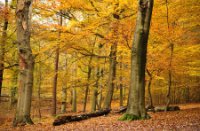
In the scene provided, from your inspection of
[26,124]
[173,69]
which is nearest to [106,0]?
[173,69]

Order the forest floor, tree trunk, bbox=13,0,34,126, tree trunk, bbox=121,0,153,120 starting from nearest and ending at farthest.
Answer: the forest floor
tree trunk, bbox=121,0,153,120
tree trunk, bbox=13,0,34,126

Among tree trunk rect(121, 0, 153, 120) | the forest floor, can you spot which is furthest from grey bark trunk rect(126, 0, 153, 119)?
the forest floor

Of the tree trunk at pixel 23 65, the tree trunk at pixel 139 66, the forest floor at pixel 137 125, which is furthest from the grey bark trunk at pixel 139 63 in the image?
the tree trunk at pixel 23 65

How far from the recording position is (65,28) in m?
15.4

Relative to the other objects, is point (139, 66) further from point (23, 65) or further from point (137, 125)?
point (23, 65)

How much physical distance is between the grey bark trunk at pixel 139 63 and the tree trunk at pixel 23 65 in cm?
467

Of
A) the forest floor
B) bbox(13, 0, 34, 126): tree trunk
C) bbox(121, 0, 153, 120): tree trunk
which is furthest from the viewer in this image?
bbox(13, 0, 34, 126): tree trunk

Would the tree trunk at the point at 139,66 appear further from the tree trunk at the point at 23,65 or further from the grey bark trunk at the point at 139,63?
the tree trunk at the point at 23,65

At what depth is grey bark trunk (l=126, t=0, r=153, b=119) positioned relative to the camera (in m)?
10.1

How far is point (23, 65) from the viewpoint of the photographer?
12211mm

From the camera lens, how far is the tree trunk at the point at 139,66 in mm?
10078

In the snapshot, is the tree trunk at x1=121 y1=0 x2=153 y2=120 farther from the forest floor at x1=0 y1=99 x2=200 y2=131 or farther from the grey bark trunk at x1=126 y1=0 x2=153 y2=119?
the forest floor at x1=0 y1=99 x2=200 y2=131

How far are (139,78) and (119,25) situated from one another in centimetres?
533

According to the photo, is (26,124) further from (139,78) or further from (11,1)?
(11,1)
